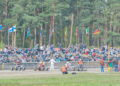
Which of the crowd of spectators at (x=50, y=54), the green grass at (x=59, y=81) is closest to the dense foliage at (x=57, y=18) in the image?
the crowd of spectators at (x=50, y=54)

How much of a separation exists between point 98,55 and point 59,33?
31876 mm

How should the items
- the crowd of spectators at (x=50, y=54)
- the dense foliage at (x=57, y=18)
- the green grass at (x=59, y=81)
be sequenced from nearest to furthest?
1. the green grass at (x=59, y=81)
2. the crowd of spectators at (x=50, y=54)
3. the dense foliage at (x=57, y=18)

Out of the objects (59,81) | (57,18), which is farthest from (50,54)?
(57,18)

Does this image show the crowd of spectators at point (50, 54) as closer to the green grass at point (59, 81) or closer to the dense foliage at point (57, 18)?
the dense foliage at point (57, 18)

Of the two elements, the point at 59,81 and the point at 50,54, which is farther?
the point at 50,54

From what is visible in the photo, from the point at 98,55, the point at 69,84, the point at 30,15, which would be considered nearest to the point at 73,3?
the point at 30,15

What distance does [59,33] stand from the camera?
84.9 meters

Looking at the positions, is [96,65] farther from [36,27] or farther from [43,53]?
[36,27]

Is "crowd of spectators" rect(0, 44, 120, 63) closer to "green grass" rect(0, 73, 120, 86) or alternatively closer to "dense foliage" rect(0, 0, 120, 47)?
"dense foliage" rect(0, 0, 120, 47)

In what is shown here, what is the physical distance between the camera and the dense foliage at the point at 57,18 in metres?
71.8

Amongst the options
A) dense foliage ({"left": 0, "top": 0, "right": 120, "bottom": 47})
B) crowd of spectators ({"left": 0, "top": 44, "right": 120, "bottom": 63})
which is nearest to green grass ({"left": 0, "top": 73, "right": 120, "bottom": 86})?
crowd of spectators ({"left": 0, "top": 44, "right": 120, "bottom": 63})

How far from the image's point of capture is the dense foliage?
7175 centimetres

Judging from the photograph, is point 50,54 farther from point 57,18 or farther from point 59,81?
point 57,18

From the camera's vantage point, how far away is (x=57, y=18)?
81.1m
